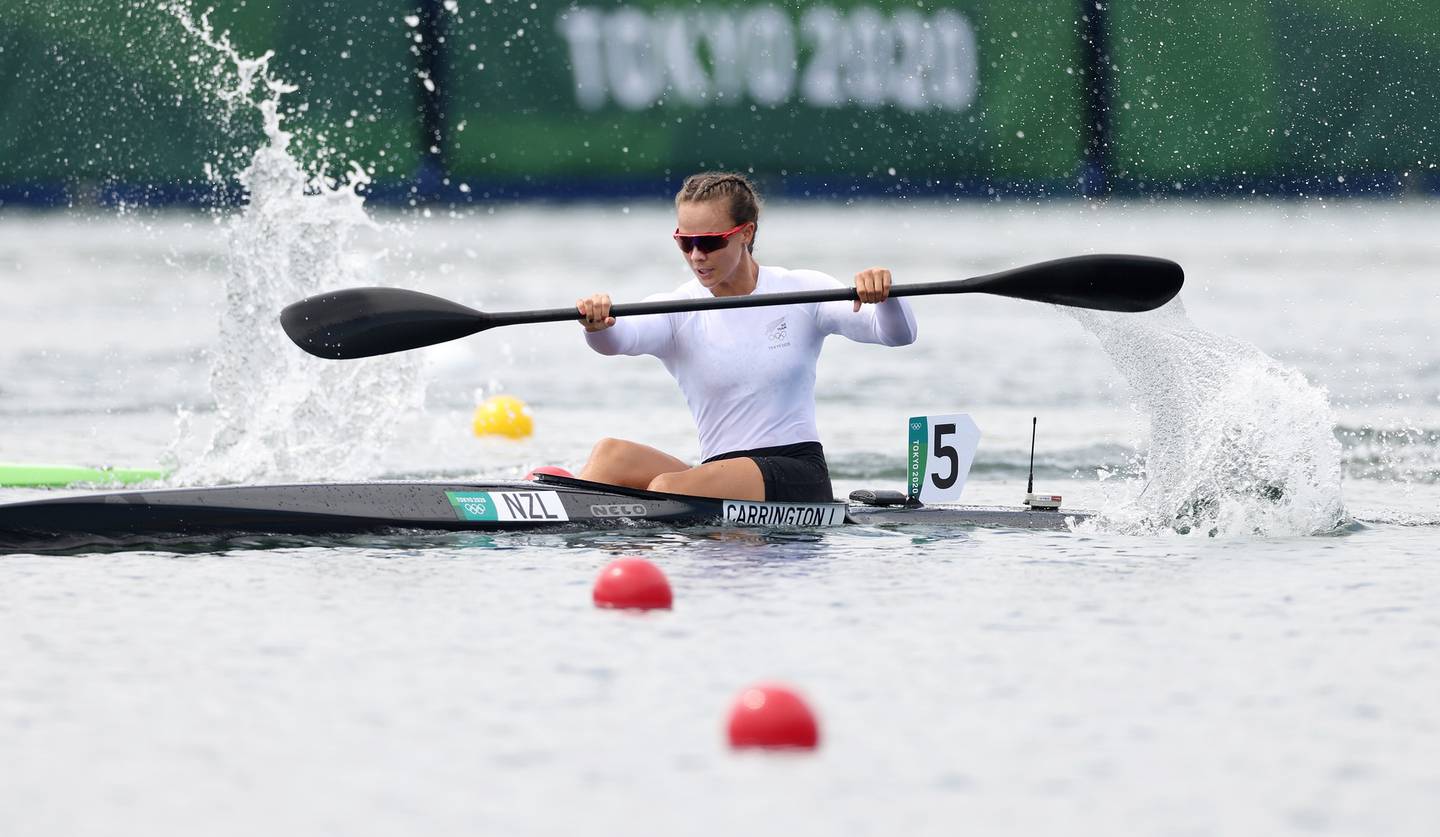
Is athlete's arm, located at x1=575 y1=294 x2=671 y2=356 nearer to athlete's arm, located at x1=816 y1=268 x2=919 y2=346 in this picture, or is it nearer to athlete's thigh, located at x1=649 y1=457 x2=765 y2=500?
athlete's thigh, located at x1=649 y1=457 x2=765 y2=500

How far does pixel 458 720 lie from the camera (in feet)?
16.1

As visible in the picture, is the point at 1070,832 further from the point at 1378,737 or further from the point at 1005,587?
the point at 1005,587

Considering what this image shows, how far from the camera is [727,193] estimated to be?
748 cm

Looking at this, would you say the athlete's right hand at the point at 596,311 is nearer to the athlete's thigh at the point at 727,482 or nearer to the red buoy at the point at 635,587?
the athlete's thigh at the point at 727,482

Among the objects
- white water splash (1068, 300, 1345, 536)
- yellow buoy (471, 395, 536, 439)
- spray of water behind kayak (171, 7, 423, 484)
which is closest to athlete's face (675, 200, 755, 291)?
white water splash (1068, 300, 1345, 536)

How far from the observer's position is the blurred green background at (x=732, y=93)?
2744 cm

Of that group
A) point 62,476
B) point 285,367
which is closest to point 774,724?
point 62,476

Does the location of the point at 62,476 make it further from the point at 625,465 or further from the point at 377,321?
the point at 625,465

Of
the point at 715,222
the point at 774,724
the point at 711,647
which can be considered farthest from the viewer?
the point at 715,222

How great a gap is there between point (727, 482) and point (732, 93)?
21909mm

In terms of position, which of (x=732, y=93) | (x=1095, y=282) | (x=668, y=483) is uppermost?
(x=732, y=93)

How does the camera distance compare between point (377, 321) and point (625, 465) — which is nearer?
point (625, 465)

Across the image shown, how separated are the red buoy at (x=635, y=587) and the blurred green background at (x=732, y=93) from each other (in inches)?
841

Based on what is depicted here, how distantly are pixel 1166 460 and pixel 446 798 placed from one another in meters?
4.78
